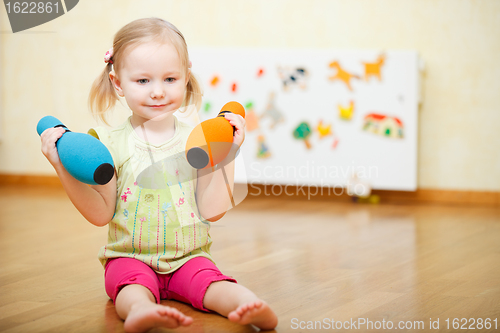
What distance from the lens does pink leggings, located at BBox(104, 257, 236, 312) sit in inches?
35.3

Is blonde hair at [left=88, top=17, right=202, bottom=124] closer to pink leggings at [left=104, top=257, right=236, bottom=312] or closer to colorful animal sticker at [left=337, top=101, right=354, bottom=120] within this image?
pink leggings at [left=104, top=257, right=236, bottom=312]

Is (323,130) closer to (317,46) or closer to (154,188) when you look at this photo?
(317,46)

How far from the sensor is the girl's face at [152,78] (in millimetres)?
922

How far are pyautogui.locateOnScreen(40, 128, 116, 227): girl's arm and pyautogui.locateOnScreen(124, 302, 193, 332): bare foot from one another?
232mm

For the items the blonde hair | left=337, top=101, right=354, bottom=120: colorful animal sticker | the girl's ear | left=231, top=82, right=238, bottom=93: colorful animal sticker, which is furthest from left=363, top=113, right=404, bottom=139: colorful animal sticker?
the girl's ear

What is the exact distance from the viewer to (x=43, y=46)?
270cm

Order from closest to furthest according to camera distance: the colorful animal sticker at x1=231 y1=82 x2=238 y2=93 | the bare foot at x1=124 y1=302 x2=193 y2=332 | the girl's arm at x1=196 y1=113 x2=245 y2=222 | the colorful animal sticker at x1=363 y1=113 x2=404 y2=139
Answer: the bare foot at x1=124 y1=302 x2=193 y2=332
the girl's arm at x1=196 y1=113 x2=245 y2=222
the colorful animal sticker at x1=363 y1=113 x2=404 y2=139
the colorful animal sticker at x1=231 y1=82 x2=238 y2=93

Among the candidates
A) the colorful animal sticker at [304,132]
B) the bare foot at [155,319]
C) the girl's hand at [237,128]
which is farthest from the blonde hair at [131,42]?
the colorful animal sticker at [304,132]

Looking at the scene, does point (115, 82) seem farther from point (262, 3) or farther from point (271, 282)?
point (262, 3)

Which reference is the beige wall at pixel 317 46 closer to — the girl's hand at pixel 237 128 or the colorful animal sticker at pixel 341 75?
Result: the colorful animal sticker at pixel 341 75

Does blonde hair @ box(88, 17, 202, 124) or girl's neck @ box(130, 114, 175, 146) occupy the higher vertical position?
blonde hair @ box(88, 17, 202, 124)

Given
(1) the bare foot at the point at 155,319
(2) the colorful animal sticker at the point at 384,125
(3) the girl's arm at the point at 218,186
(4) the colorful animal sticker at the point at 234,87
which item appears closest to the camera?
(1) the bare foot at the point at 155,319

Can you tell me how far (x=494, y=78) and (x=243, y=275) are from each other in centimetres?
150

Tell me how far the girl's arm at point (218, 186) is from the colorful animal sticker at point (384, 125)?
1294mm
